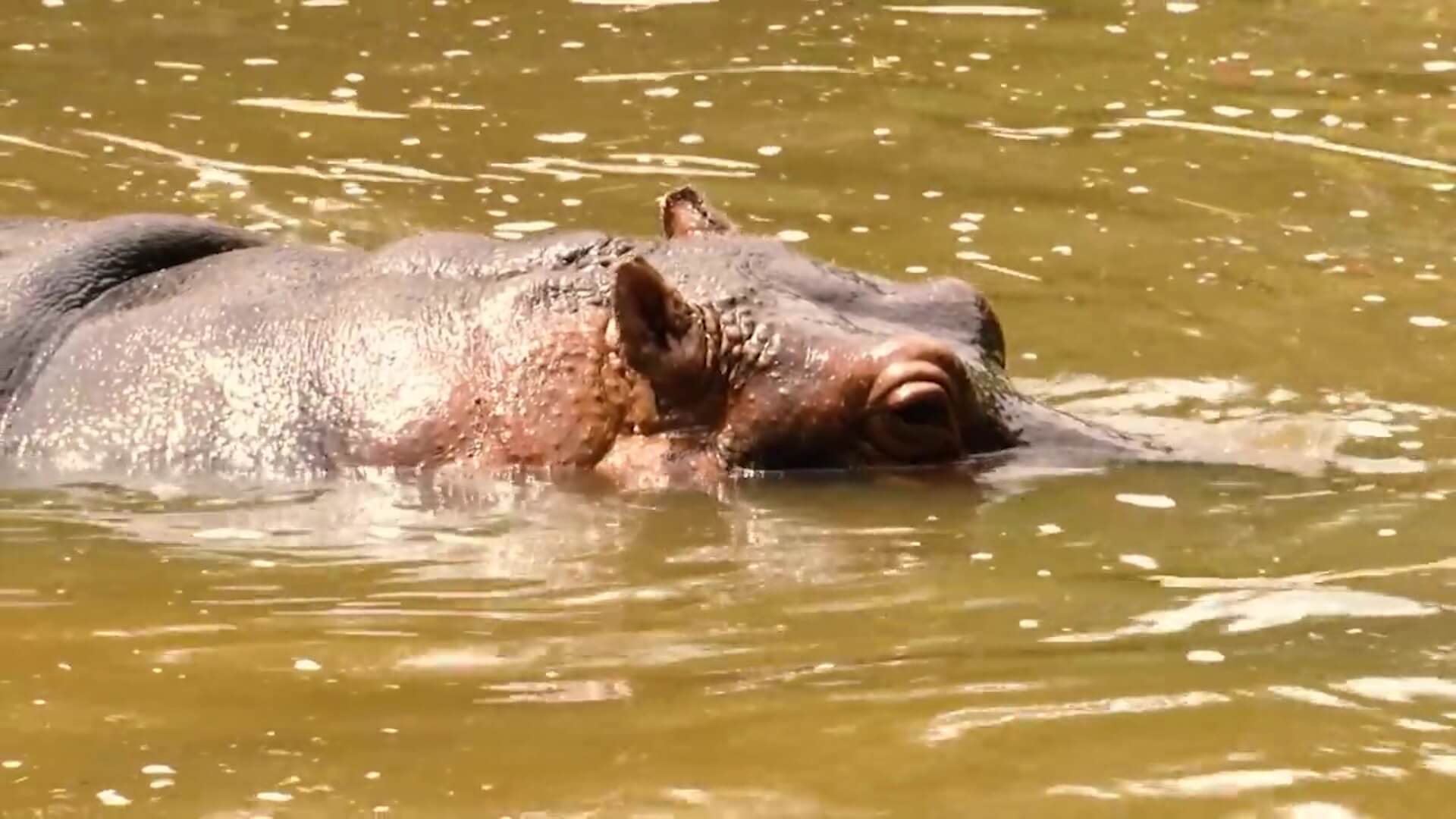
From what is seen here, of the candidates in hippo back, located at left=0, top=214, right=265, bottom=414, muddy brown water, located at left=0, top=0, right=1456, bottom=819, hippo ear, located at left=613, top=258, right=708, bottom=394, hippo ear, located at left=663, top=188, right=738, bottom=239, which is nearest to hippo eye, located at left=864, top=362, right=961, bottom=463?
muddy brown water, located at left=0, top=0, right=1456, bottom=819

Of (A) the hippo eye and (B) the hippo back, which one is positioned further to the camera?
(B) the hippo back

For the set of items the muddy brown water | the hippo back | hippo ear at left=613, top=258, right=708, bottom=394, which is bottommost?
the muddy brown water

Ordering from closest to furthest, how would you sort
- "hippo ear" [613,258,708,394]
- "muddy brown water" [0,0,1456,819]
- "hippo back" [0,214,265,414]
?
"muddy brown water" [0,0,1456,819] < "hippo ear" [613,258,708,394] < "hippo back" [0,214,265,414]

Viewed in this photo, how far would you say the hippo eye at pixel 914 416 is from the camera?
6.15 metres

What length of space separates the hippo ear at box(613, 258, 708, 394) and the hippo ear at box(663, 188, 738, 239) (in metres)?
0.96

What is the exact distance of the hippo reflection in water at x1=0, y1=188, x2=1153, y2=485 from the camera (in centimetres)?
614

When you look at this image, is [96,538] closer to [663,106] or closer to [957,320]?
[957,320]

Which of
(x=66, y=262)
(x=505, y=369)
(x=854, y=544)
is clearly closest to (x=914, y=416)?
(x=854, y=544)

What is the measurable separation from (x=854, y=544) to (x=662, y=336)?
78 cm

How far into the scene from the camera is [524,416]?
6.14m

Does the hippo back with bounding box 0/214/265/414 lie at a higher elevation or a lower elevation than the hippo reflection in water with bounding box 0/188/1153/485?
higher

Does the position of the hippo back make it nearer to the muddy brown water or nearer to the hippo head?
the muddy brown water

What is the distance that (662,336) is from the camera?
616 centimetres

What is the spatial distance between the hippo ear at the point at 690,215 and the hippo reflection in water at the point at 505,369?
1.93 ft
